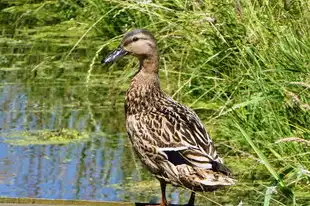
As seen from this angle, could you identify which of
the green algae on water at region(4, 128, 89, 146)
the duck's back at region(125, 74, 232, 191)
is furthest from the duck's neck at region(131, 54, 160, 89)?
the green algae on water at region(4, 128, 89, 146)

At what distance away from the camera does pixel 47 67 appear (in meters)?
11.7

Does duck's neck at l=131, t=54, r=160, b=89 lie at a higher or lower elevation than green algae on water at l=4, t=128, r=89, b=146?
higher

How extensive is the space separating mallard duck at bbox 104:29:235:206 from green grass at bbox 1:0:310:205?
28 centimetres

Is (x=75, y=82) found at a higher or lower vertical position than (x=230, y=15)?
lower

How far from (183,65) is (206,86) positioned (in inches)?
33.9

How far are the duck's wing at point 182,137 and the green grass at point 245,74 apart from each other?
0.27 metres

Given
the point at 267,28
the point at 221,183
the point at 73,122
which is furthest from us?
the point at 73,122

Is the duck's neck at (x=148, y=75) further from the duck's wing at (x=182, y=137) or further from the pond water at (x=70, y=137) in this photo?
the pond water at (x=70, y=137)

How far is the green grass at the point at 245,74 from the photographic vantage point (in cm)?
761

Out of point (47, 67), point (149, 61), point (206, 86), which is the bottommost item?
point (47, 67)

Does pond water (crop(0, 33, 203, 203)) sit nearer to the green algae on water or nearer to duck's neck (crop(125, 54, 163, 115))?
the green algae on water

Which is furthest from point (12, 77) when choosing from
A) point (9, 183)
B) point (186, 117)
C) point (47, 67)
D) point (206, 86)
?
point (186, 117)

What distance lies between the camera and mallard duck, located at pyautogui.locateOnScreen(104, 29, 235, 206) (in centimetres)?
658

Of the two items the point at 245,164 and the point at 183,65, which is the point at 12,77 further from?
the point at 245,164
